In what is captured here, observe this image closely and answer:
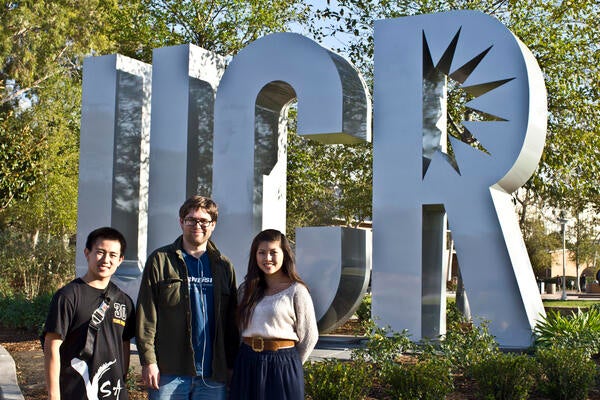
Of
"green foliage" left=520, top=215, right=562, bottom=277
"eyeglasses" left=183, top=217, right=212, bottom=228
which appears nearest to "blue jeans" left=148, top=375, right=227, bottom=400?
"eyeglasses" left=183, top=217, right=212, bottom=228

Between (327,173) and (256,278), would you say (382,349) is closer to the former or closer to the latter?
(256,278)

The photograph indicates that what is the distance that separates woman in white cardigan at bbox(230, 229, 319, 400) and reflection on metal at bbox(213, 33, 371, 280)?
5.65 meters

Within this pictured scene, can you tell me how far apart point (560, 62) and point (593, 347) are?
23.3 ft

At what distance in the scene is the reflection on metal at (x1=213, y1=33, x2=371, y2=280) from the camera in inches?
392

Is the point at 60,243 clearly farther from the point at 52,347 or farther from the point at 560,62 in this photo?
the point at 52,347

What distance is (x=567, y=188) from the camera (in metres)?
14.6

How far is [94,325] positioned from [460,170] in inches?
242

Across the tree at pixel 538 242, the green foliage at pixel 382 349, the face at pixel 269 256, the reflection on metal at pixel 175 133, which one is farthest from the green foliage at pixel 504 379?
the tree at pixel 538 242

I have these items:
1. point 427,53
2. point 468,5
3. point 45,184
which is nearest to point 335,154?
point 468,5

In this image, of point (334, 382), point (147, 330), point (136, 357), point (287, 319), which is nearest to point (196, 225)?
point (147, 330)

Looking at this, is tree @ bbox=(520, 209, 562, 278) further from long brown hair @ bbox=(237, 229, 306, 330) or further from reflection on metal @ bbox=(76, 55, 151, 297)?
long brown hair @ bbox=(237, 229, 306, 330)

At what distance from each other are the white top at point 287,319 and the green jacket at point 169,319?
0.77 ft

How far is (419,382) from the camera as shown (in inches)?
234

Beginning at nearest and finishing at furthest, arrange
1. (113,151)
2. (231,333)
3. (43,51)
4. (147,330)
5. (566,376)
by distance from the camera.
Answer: (147,330)
(231,333)
(566,376)
(113,151)
(43,51)
